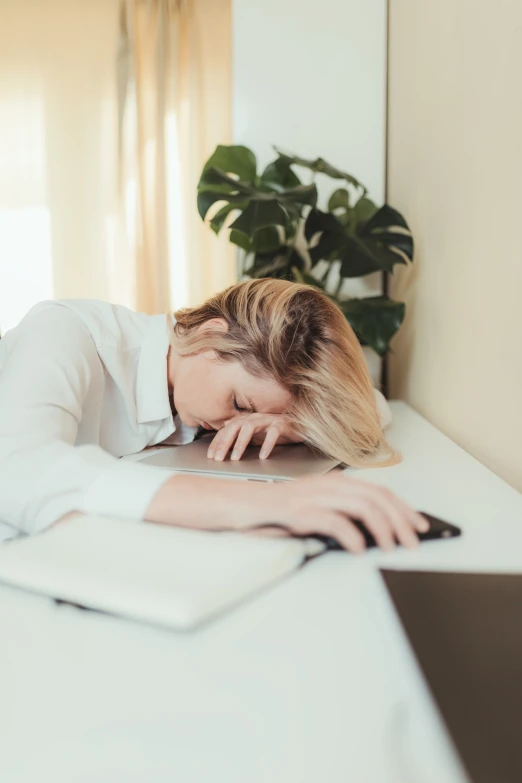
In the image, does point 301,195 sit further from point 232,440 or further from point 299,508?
point 299,508

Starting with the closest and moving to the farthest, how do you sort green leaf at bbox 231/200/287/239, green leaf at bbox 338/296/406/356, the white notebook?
the white notebook < green leaf at bbox 231/200/287/239 < green leaf at bbox 338/296/406/356

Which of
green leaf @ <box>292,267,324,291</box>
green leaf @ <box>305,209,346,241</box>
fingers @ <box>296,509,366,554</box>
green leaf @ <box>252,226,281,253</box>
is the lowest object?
fingers @ <box>296,509,366,554</box>

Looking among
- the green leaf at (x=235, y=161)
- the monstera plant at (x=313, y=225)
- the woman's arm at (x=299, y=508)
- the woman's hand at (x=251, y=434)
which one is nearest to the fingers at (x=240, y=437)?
the woman's hand at (x=251, y=434)

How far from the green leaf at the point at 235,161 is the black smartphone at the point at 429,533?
54.1 inches

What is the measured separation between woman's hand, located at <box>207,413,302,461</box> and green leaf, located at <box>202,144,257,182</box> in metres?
0.96

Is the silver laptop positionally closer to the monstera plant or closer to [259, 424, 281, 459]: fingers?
[259, 424, 281, 459]: fingers

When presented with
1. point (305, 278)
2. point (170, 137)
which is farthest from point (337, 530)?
point (170, 137)

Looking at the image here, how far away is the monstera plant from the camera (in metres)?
1.50

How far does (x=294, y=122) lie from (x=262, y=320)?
127cm

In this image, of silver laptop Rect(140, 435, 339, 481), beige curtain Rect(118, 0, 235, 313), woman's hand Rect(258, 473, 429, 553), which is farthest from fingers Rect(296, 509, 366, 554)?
beige curtain Rect(118, 0, 235, 313)

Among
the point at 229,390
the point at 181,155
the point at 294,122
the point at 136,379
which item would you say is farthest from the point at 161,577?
the point at 181,155

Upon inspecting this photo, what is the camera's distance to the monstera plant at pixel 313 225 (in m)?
1.50

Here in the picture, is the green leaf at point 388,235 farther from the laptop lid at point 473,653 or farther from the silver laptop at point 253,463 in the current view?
the laptop lid at point 473,653

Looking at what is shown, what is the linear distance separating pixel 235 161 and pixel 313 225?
0.34 m
